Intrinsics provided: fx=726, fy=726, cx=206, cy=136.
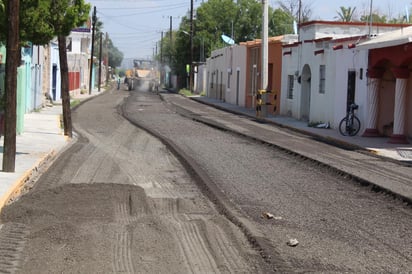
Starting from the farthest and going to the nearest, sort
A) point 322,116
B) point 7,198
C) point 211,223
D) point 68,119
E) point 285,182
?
point 322,116, point 68,119, point 285,182, point 7,198, point 211,223

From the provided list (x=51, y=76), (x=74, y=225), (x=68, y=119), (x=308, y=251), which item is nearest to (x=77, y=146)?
(x=68, y=119)

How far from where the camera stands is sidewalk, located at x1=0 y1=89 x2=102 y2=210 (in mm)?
12201

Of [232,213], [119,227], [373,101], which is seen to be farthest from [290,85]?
[119,227]

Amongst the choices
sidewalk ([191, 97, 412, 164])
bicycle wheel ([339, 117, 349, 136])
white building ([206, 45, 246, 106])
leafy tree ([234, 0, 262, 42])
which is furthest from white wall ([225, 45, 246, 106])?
leafy tree ([234, 0, 262, 42])

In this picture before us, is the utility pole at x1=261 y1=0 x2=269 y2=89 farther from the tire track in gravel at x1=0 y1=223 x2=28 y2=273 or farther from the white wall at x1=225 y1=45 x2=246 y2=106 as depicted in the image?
the tire track in gravel at x1=0 y1=223 x2=28 y2=273

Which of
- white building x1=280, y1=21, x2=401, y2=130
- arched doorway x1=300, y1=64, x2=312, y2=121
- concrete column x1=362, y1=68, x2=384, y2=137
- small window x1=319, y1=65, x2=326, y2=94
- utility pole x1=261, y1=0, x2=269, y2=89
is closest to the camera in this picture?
concrete column x1=362, y1=68, x2=384, y2=137

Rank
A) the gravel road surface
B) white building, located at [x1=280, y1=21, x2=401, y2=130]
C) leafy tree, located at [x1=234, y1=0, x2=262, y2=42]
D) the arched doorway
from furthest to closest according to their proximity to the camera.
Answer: leafy tree, located at [x1=234, y1=0, x2=262, y2=42] < the arched doorway < white building, located at [x1=280, y1=21, x2=401, y2=130] < the gravel road surface

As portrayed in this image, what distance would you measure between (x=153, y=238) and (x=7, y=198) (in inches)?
129

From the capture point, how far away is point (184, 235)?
9.02 m

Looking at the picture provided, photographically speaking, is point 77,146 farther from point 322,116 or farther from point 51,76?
point 51,76

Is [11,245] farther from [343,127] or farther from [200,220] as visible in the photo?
[343,127]

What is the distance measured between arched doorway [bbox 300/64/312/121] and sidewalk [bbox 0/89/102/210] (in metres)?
12.0

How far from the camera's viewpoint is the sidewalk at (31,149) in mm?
12201

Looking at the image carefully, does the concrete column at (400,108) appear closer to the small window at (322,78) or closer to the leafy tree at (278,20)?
the small window at (322,78)
